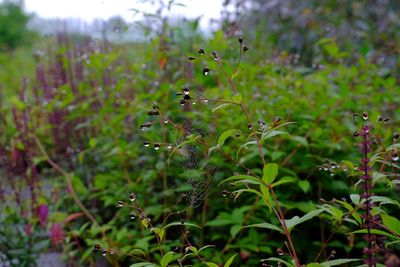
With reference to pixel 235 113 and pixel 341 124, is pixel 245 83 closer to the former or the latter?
pixel 235 113

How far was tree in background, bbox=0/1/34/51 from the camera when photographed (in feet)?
32.7

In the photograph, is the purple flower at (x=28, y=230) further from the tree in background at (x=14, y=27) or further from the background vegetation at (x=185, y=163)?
the tree in background at (x=14, y=27)

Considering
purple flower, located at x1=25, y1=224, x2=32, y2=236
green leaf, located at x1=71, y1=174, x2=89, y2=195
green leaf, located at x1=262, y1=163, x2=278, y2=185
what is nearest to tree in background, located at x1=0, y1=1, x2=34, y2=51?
green leaf, located at x1=71, y1=174, x2=89, y2=195

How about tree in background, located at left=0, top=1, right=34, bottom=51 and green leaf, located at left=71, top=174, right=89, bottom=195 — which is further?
tree in background, located at left=0, top=1, right=34, bottom=51

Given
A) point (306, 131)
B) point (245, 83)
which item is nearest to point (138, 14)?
point (245, 83)

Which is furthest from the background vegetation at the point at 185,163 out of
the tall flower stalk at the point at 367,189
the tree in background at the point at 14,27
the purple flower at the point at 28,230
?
the tree in background at the point at 14,27

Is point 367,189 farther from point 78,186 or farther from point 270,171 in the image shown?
point 78,186

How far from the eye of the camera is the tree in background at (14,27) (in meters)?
9.98

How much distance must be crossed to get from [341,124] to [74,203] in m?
1.41

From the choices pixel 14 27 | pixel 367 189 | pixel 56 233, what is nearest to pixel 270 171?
pixel 367 189

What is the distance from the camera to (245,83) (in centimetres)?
247

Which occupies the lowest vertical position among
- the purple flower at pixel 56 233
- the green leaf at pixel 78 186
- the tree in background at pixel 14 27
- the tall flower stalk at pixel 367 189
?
the purple flower at pixel 56 233

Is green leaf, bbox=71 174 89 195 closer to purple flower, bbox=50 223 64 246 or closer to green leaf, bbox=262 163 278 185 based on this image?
purple flower, bbox=50 223 64 246

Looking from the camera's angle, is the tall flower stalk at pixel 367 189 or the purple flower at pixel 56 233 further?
the purple flower at pixel 56 233
